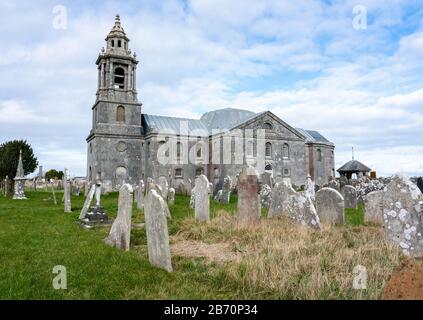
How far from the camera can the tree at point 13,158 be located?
4612cm

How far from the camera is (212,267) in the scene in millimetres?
5449

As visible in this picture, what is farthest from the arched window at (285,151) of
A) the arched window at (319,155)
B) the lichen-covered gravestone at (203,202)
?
the lichen-covered gravestone at (203,202)

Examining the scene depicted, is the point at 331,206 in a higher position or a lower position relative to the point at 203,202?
lower

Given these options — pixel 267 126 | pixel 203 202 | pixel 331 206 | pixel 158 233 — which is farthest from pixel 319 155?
pixel 158 233

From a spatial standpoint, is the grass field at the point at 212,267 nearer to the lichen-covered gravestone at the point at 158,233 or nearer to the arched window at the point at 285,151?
the lichen-covered gravestone at the point at 158,233

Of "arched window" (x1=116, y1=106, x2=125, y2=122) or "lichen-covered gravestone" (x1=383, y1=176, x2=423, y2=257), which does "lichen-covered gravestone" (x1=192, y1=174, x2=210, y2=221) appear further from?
"arched window" (x1=116, y1=106, x2=125, y2=122)

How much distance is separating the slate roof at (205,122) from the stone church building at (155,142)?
125 millimetres

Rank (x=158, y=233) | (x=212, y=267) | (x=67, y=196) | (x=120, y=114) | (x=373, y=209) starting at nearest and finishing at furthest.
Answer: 1. (x=212, y=267)
2. (x=158, y=233)
3. (x=373, y=209)
4. (x=67, y=196)
5. (x=120, y=114)

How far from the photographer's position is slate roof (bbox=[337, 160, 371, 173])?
41.7m

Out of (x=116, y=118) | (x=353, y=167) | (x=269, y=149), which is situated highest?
(x=116, y=118)

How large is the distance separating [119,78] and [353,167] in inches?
1192

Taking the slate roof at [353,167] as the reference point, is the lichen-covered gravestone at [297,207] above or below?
below

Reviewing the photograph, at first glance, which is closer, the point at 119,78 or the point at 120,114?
the point at 120,114

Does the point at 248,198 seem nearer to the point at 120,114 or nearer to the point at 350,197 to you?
the point at 350,197
